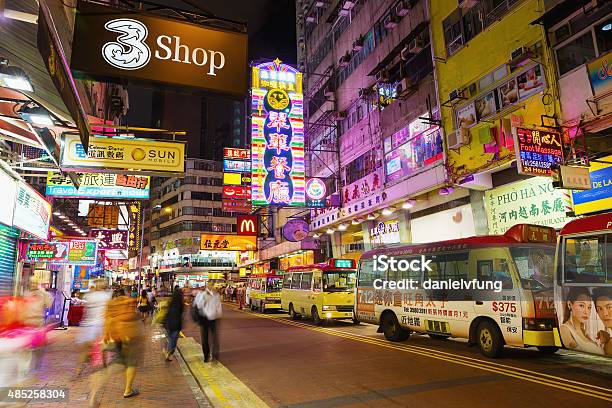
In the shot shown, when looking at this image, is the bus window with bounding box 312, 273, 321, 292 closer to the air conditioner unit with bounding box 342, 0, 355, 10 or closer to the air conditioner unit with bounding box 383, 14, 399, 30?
the air conditioner unit with bounding box 383, 14, 399, 30

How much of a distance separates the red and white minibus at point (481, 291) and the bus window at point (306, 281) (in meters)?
7.68

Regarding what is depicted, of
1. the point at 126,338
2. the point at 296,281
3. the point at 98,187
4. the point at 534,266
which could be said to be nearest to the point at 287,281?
the point at 296,281

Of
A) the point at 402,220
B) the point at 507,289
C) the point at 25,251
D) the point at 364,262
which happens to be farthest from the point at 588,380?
the point at 25,251

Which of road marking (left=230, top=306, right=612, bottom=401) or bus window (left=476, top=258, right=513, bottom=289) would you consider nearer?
road marking (left=230, top=306, right=612, bottom=401)

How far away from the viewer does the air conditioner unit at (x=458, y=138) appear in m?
17.8

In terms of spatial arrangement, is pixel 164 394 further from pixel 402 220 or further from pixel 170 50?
pixel 402 220

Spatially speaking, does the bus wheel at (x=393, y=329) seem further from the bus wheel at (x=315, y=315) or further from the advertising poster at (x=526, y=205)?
the bus wheel at (x=315, y=315)

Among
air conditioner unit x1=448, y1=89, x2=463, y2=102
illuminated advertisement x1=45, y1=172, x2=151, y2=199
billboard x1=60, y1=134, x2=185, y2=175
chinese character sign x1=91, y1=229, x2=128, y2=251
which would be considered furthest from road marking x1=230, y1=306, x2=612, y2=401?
chinese character sign x1=91, y1=229, x2=128, y2=251

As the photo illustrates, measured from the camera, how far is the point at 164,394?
24.1 feet

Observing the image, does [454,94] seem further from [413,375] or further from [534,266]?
[413,375]

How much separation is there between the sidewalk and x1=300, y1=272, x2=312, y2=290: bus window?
10.8 metres

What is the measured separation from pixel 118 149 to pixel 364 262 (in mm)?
10032

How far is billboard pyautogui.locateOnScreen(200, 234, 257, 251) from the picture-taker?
4669 cm

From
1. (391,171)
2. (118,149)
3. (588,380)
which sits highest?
(391,171)
